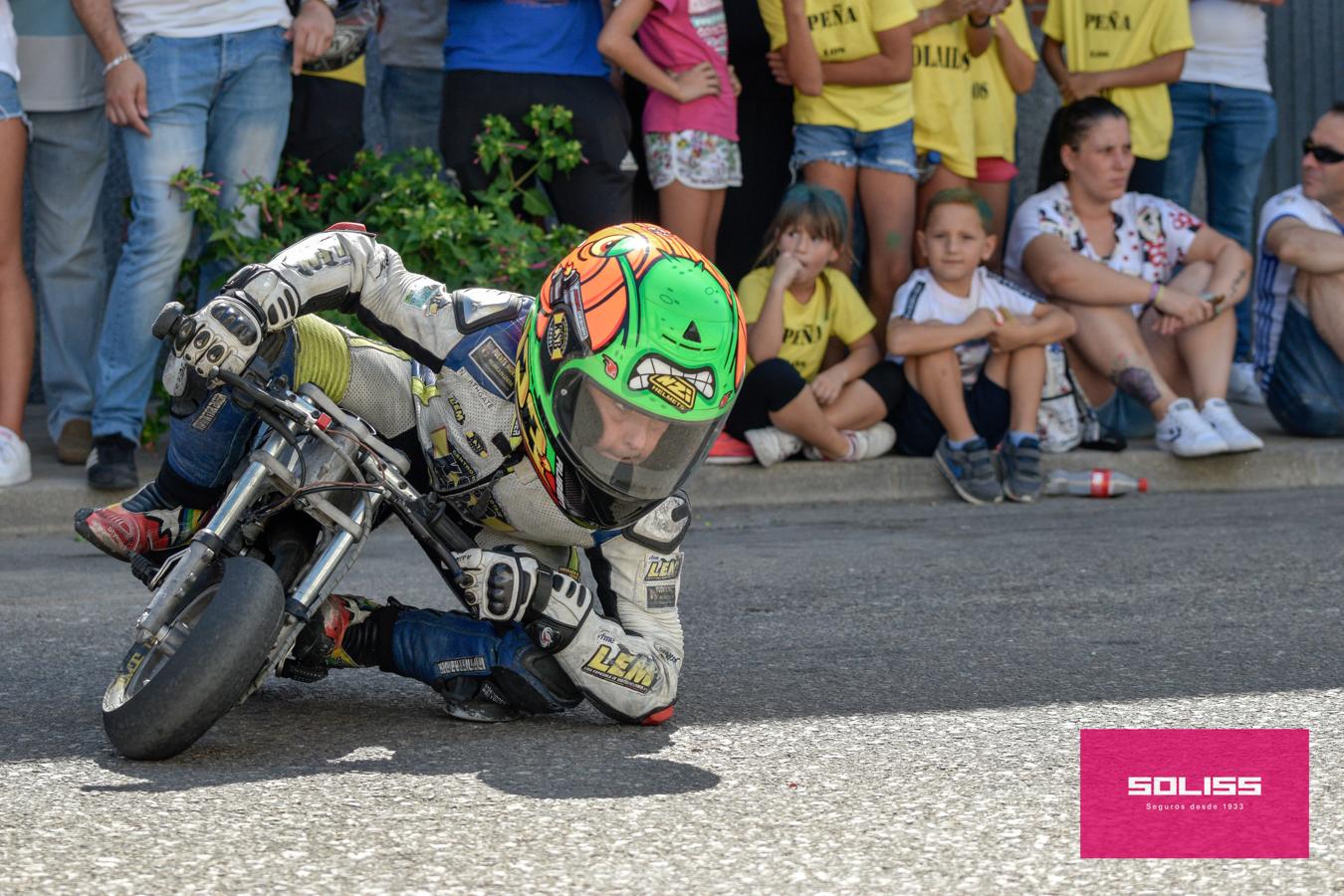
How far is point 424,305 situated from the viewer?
12.2 ft

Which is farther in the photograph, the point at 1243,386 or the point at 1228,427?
the point at 1243,386

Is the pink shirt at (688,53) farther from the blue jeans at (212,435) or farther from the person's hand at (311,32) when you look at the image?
the blue jeans at (212,435)

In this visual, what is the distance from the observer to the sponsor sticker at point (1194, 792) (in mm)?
2871

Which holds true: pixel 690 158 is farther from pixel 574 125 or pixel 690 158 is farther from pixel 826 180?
pixel 826 180

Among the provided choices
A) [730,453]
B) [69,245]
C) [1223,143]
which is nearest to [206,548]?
[69,245]

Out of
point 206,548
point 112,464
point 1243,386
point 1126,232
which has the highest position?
point 206,548

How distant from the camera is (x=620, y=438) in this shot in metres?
3.25

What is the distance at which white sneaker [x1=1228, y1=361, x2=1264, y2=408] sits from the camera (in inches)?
338

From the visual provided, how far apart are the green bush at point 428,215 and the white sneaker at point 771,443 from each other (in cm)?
102

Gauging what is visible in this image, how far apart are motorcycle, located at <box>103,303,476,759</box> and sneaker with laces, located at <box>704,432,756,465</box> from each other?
3.31m

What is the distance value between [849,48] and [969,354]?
4.16 ft

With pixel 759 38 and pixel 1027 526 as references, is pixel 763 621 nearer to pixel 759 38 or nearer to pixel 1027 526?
pixel 1027 526

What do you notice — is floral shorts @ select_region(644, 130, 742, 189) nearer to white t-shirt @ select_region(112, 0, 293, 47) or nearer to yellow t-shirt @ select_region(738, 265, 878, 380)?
yellow t-shirt @ select_region(738, 265, 878, 380)

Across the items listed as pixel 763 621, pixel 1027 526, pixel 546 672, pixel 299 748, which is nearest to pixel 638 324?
pixel 546 672
